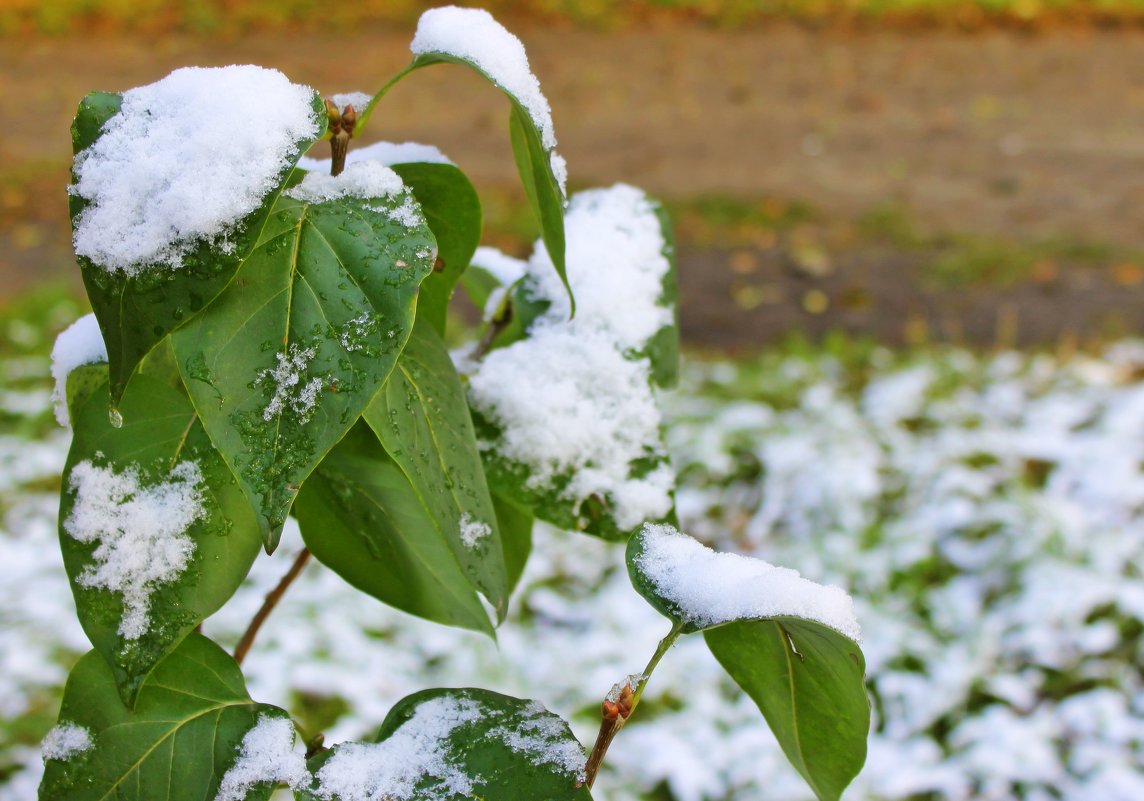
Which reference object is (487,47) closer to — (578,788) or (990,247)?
(578,788)

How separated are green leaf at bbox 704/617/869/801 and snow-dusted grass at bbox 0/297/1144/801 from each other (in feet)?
5.17

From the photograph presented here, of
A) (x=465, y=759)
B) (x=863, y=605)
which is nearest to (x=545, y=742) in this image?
(x=465, y=759)

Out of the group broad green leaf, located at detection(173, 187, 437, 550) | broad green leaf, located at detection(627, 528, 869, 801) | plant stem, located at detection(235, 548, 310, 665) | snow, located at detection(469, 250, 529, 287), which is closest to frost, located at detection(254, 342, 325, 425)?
broad green leaf, located at detection(173, 187, 437, 550)

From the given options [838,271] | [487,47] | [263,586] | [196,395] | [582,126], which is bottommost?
[196,395]

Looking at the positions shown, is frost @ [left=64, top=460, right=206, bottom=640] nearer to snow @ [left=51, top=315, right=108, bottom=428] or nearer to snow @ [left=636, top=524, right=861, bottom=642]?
snow @ [left=51, top=315, right=108, bottom=428]

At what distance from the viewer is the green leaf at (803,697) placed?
0.64m

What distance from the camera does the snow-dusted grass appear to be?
2.26 meters

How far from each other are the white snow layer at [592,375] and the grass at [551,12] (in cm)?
679

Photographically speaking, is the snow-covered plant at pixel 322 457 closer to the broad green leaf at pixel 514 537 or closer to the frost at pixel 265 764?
the frost at pixel 265 764

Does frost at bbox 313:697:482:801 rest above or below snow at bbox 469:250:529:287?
below

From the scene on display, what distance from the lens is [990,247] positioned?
178 inches

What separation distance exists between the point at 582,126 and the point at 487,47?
5.47 m

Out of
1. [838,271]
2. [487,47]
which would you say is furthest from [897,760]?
[838,271]

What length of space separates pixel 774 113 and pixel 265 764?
593 centimetres
